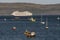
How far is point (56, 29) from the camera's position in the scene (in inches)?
160

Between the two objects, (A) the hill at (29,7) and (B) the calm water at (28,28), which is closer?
(B) the calm water at (28,28)

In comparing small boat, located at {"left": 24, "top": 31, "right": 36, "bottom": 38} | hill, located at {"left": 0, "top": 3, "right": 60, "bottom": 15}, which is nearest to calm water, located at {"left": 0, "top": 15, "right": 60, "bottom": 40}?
small boat, located at {"left": 24, "top": 31, "right": 36, "bottom": 38}

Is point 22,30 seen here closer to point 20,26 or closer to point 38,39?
point 20,26

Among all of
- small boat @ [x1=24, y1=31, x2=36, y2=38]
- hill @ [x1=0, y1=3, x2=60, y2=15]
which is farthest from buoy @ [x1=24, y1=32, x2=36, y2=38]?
hill @ [x1=0, y1=3, x2=60, y2=15]

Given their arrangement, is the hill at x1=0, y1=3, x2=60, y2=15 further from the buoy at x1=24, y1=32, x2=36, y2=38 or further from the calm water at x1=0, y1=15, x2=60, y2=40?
the buoy at x1=24, y1=32, x2=36, y2=38

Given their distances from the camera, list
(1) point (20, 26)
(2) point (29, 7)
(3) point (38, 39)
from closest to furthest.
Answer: (3) point (38, 39)
(1) point (20, 26)
(2) point (29, 7)

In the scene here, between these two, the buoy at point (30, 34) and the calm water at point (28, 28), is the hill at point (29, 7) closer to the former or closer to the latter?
the calm water at point (28, 28)

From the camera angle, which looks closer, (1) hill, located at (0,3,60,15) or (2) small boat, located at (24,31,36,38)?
(2) small boat, located at (24,31,36,38)

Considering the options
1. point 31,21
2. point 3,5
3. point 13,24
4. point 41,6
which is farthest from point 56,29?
point 3,5

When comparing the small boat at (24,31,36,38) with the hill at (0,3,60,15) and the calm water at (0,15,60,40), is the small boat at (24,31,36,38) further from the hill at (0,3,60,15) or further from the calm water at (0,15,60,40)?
the hill at (0,3,60,15)

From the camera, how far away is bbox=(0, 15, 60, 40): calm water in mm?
3861

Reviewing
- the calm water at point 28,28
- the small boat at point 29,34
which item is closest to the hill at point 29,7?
the calm water at point 28,28

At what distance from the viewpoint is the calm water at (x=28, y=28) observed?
12.7 ft

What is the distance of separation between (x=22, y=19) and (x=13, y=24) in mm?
322
